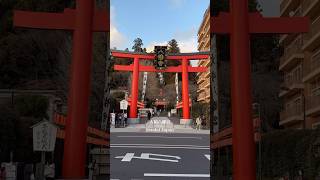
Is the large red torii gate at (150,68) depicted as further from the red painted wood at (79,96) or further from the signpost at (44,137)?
the signpost at (44,137)

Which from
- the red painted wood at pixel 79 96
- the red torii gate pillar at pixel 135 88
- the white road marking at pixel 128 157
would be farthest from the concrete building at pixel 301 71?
the red torii gate pillar at pixel 135 88

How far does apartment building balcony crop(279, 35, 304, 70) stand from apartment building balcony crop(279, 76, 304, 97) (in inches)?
13.2

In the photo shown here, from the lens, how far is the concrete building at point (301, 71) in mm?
8484

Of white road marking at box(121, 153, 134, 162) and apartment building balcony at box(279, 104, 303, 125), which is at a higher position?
apartment building balcony at box(279, 104, 303, 125)

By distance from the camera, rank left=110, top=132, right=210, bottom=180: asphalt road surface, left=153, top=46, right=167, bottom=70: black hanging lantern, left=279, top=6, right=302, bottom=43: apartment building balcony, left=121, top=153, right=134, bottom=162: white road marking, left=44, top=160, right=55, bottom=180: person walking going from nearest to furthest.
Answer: left=44, top=160, right=55, bottom=180: person walking
left=279, top=6, right=302, bottom=43: apartment building balcony
left=110, top=132, right=210, bottom=180: asphalt road surface
left=153, top=46, right=167, bottom=70: black hanging lantern
left=121, top=153, right=134, bottom=162: white road marking

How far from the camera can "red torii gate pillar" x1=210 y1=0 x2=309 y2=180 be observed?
309 inches

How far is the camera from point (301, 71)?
29.1 ft

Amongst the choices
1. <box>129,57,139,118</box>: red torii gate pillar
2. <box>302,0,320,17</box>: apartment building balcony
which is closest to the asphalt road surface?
<box>129,57,139,118</box>: red torii gate pillar

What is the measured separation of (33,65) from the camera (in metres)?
9.59

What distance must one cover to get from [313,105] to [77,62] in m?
4.66

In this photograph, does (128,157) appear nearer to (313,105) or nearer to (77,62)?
(77,62)

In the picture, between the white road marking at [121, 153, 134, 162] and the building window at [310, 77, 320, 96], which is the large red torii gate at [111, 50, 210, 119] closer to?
the white road marking at [121, 153, 134, 162]

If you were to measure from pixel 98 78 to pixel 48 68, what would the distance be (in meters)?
1.17

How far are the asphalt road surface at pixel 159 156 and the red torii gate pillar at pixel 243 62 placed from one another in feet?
14.4
